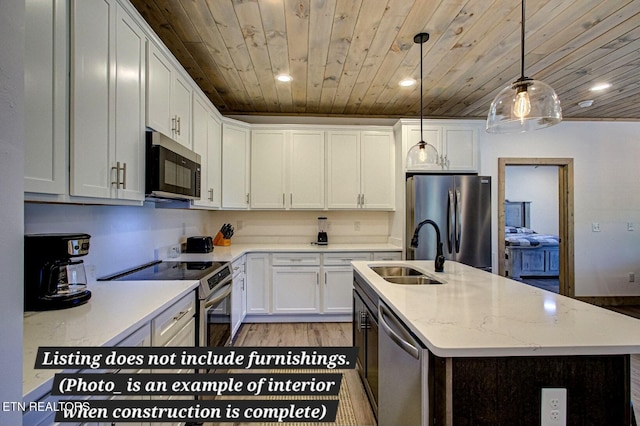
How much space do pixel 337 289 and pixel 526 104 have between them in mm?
2648

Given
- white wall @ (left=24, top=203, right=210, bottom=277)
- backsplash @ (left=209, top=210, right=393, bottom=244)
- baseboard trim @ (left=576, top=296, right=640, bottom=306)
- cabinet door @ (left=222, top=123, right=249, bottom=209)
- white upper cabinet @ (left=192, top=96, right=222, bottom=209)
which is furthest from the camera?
baseboard trim @ (left=576, top=296, right=640, bottom=306)

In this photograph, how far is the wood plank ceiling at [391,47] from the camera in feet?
6.61

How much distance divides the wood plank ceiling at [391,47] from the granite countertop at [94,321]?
177 cm

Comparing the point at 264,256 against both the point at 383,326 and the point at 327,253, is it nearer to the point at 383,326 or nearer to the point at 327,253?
the point at 327,253

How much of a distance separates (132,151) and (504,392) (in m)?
1.98

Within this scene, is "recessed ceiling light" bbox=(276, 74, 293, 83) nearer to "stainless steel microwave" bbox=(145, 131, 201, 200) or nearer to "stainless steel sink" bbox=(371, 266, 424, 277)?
"stainless steel microwave" bbox=(145, 131, 201, 200)

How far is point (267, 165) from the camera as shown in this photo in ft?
12.7

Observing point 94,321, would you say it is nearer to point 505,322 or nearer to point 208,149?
point 505,322

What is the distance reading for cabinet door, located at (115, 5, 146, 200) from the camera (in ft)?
5.15

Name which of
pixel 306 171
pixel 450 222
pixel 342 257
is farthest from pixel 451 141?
pixel 342 257

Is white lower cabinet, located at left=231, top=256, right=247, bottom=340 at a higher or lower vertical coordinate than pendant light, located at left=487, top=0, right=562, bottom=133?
lower

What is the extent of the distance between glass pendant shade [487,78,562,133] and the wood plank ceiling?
76 cm

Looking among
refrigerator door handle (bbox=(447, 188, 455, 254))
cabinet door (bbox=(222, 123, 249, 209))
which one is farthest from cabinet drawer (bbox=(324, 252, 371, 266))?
cabinet door (bbox=(222, 123, 249, 209))

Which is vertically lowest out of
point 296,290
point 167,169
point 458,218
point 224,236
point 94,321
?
point 296,290
